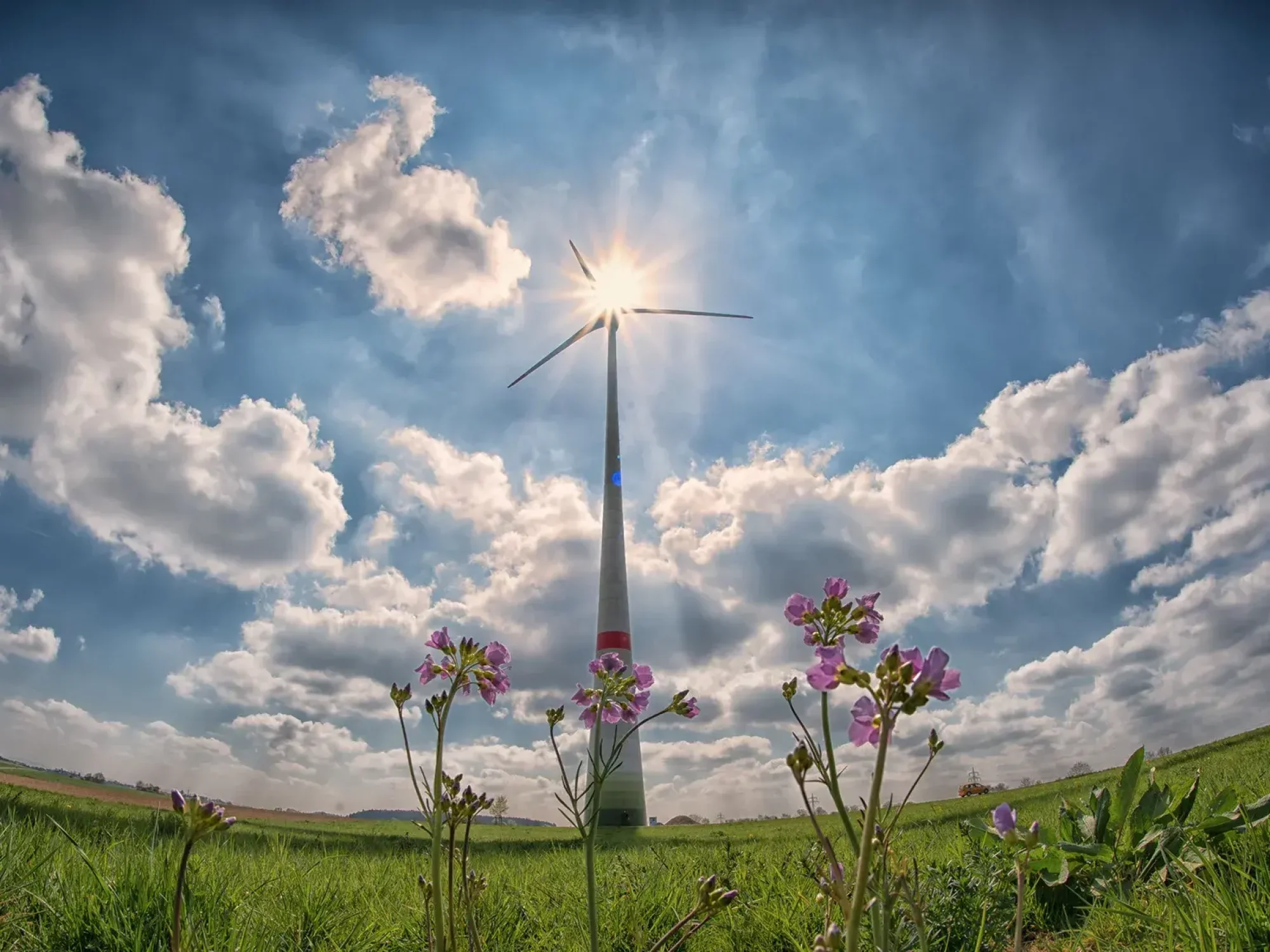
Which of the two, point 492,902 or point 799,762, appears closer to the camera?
point 799,762

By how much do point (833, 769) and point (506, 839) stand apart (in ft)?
62.0

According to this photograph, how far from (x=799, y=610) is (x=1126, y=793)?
178 inches

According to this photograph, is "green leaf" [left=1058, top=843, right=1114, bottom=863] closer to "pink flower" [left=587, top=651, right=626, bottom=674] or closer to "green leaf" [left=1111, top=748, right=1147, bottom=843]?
"green leaf" [left=1111, top=748, right=1147, bottom=843]

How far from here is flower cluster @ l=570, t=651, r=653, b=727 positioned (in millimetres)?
3795

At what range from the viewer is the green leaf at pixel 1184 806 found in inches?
207

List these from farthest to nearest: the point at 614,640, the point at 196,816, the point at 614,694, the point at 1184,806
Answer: the point at 614,640
the point at 1184,806
the point at 614,694
the point at 196,816

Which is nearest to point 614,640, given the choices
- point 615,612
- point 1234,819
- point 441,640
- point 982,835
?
point 615,612

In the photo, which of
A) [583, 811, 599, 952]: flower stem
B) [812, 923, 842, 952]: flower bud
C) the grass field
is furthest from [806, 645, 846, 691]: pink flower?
the grass field

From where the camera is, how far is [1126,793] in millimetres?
5527

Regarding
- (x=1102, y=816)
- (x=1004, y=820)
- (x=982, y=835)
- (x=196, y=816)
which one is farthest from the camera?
(x=982, y=835)

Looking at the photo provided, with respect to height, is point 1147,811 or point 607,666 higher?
point 607,666

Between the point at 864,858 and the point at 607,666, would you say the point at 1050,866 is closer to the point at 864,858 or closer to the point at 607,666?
the point at 607,666

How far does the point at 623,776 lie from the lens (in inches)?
1277

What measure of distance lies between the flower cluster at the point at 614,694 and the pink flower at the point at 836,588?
1.39 m
